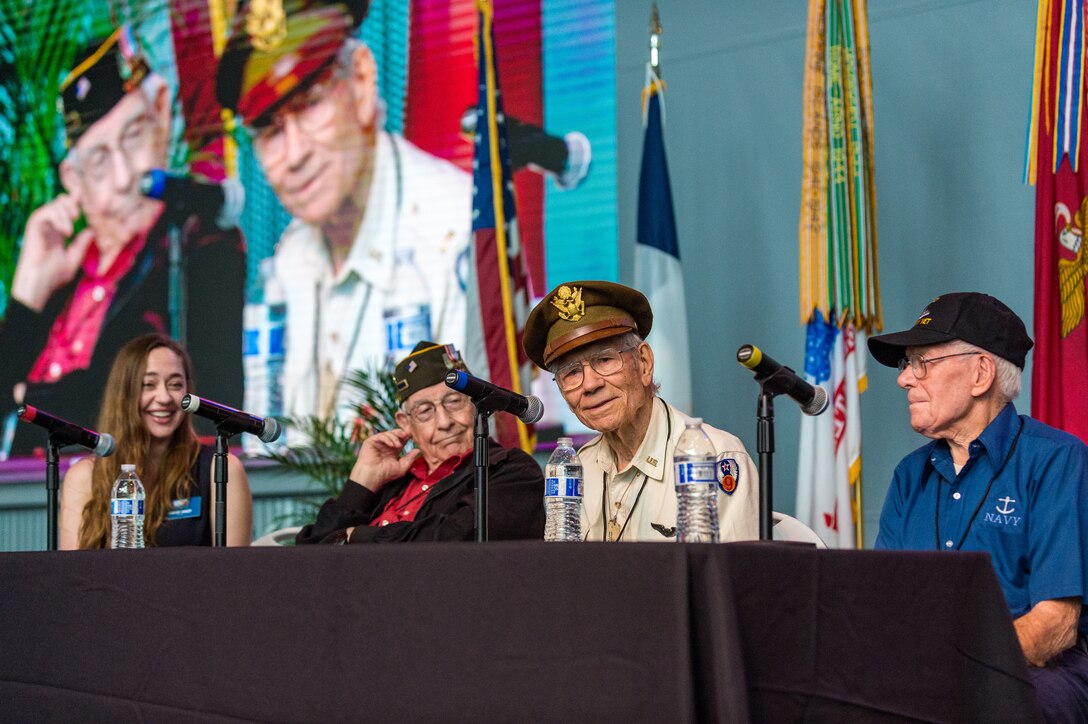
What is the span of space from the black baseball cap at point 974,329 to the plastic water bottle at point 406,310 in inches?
110

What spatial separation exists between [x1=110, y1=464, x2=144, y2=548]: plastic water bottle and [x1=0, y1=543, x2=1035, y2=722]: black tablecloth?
0.91 m

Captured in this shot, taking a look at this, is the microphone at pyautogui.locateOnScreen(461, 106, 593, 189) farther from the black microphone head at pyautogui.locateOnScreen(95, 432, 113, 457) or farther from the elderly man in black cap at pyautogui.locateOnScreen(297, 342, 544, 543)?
the black microphone head at pyautogui.locateOnScreen(95, 432, 113, 457)

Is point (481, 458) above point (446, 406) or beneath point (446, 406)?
beneath

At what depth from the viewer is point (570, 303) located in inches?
88.0

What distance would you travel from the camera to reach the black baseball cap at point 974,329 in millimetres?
2059

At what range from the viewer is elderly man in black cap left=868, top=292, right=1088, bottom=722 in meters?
1.83

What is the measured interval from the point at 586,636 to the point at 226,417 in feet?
3.43

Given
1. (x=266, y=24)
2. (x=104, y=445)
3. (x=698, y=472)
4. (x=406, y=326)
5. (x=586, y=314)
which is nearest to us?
(x=698, y=472)

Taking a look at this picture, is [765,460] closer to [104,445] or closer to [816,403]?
[816,403]

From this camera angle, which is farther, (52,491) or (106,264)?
(106,264)

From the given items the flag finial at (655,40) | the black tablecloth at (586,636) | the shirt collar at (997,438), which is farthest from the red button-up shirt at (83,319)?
the shirt collar at (997,438)

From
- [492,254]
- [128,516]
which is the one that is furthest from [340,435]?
[128,516]

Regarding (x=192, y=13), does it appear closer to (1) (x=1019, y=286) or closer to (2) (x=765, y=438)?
(1) (x=1019, y=286)

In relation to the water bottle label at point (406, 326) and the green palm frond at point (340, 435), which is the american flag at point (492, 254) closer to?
the green palm frond at point (340, 435)
